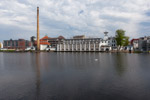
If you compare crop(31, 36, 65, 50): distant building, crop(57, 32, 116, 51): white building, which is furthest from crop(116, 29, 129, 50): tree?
crop(31, 36, 65, 50): distant building

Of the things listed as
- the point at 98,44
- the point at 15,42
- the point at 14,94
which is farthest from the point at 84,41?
the point at 14,94

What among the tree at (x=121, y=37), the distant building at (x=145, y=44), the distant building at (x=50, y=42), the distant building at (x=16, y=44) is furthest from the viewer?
the distant building at (x=16, y=44)

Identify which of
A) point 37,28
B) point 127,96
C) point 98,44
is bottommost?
point 127,96

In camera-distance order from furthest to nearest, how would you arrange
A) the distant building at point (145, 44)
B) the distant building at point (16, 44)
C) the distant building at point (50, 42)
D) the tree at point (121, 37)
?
the distant building at point (16, 44) → the distant building at point (50, 42) → the distant building at point (145, 44) → the tree at point (121, 37)

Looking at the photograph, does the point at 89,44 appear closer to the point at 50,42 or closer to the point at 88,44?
the point at 88,44

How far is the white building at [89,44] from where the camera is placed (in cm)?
12364

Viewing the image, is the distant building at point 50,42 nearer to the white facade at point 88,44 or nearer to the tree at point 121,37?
the white facade at point 88,44

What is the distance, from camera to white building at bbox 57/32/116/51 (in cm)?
12364

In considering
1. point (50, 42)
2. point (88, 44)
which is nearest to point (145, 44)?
point (88, 44)

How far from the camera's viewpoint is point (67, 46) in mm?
137625

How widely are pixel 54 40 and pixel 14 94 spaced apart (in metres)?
152

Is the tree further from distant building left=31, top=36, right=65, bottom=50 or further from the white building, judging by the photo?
distant building left=31, top=36, right=65, bottom=50

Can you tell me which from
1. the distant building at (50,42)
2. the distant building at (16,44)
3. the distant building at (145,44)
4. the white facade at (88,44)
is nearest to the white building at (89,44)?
the white facade at (88,44)

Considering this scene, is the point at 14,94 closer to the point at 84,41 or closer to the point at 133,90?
the point at 133,90
